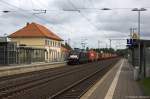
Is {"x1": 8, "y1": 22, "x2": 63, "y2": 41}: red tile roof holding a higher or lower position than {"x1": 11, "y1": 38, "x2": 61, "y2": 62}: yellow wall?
higher

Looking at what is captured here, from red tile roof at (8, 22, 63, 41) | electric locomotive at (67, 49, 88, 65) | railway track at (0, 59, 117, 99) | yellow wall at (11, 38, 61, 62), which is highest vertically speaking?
red tile roof at (8, 22, 63, 41)

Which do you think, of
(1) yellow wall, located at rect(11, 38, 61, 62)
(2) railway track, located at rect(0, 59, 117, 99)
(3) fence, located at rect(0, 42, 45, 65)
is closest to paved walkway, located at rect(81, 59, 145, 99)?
(2) railway track, located at rect(0, 59, 117, 99)

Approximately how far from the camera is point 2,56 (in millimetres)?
57250

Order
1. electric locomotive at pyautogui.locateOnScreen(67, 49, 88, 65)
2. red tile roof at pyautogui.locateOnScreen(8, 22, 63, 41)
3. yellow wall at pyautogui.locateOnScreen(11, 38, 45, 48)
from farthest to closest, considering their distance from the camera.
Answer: red tile roof at pyautogui.locateOnScreen(8, 22, 63, 41)
yellow wall at pyautogui.locateOnScreen(11, 38, 45, 48)
electric locomotive at pyautogui.locateOnScreen(67, 49, 88, 65)

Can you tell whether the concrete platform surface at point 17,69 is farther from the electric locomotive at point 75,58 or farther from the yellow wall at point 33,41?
the yellow wall at point 33,41

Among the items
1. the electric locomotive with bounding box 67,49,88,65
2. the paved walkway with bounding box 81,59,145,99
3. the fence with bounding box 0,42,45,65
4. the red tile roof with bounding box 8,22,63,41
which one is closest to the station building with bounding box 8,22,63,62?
the red tile roof with bounding box 8,22,63,41

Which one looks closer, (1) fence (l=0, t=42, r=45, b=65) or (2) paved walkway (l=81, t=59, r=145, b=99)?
(2) paved walkway (l=81, t=59, r=145, b=99)

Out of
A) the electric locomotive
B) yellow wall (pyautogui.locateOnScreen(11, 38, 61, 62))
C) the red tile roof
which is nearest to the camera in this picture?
the electric locomotive

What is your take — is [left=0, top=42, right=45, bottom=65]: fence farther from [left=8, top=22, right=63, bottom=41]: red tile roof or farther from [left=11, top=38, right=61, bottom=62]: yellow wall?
[left=8, top=22, right=63, bottom=41]: red tile roof

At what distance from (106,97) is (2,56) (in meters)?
39.4

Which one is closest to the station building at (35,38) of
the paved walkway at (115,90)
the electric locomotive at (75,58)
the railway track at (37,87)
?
the electric locomotive at (75,58)

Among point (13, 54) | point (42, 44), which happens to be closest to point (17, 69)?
point (13, 54)

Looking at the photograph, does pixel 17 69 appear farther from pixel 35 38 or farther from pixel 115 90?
pixel 35 38

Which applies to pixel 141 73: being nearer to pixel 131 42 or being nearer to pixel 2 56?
pixel 131 42
